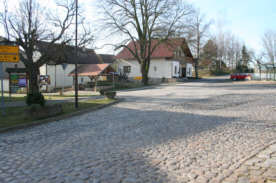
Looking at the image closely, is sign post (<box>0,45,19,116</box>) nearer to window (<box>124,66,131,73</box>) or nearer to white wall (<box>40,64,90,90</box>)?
white wall (<box>40,64,90,90</box>)

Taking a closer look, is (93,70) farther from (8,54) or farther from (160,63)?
(8,54)

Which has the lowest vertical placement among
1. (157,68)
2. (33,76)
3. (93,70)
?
(33,76)

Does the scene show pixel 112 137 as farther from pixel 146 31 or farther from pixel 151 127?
pixel 146 31

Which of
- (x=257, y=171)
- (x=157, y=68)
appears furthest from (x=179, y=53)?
(x=257, y=171)

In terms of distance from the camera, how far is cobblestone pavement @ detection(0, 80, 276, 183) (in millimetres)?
4570

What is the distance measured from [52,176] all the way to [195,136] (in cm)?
426

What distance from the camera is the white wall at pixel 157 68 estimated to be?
151 ft

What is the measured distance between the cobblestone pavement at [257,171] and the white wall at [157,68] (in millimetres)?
40942

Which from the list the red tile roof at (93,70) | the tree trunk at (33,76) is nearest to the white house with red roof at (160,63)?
the red tile roof at (93,70)

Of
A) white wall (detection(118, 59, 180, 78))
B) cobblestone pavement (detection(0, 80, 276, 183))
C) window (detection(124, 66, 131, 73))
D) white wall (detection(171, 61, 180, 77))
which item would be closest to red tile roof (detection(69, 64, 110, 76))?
white wall (detection(118, 59, 180, 78))

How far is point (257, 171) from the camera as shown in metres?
4.59

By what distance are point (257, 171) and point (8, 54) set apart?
1078 centimetres

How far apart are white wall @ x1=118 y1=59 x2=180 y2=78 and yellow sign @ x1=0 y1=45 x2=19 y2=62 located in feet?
119

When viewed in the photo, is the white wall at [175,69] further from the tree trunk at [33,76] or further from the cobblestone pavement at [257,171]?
the cobblestone pavement at [257,171]
